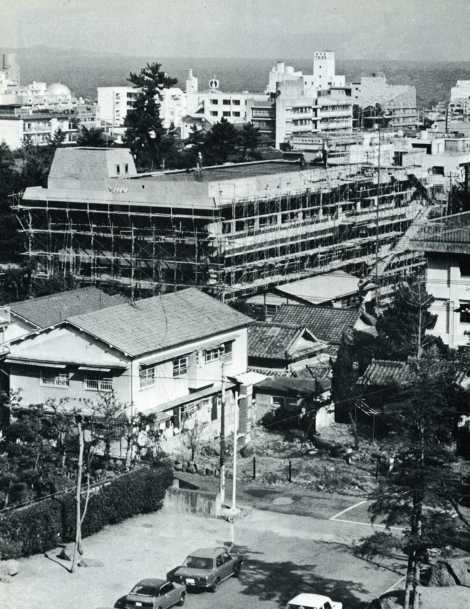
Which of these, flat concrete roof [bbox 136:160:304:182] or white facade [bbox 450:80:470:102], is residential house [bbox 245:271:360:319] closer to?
flat concrete roof [bbox 136:160:304:182]

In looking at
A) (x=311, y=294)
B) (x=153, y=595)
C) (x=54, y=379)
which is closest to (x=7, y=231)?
(x=311, y=294)

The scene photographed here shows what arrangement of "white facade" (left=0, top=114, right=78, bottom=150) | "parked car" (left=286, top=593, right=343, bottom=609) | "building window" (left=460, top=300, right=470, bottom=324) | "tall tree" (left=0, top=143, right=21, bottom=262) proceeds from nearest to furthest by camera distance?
"parked car" (left=286, top=593, right=343, bottom=609)
"building window" (left=460, top=300, right=470, bottom=324)
"tall tree" (left=0, top=143, right=21, bottom=262)
"white facade" (left=0, top=114, right=78, bottom=150)

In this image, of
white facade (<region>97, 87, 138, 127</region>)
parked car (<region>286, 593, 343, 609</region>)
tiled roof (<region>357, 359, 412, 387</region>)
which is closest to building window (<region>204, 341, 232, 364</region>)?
tiled roof (<region>357, 359, 412, 387</region>)

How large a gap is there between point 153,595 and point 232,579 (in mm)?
1998

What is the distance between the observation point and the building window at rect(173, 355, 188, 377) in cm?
2512

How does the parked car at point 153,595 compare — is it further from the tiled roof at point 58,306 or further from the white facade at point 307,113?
the white facade at point 307,113

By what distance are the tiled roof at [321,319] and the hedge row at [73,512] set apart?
37.3 feet

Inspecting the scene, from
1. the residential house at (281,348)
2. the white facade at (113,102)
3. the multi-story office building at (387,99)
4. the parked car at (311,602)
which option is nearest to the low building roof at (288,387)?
the residential house at (281,348)

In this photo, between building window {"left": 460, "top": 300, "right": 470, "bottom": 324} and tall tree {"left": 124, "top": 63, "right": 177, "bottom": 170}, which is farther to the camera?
tall tree {"left": 124, "top": 63, "right": 177, "bottom": 170}

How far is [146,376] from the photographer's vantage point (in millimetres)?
24281

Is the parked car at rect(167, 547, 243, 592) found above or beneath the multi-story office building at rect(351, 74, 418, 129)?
beneath

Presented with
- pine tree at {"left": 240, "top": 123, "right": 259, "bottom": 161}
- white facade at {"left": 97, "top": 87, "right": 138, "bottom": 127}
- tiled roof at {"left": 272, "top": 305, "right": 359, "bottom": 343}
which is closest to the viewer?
tiled roof at {"left": 272, "top": 305, "right": 359, "bottom": 343}

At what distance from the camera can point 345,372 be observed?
86.5 feet

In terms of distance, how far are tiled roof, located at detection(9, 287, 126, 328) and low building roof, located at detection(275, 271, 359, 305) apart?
30.0ft
